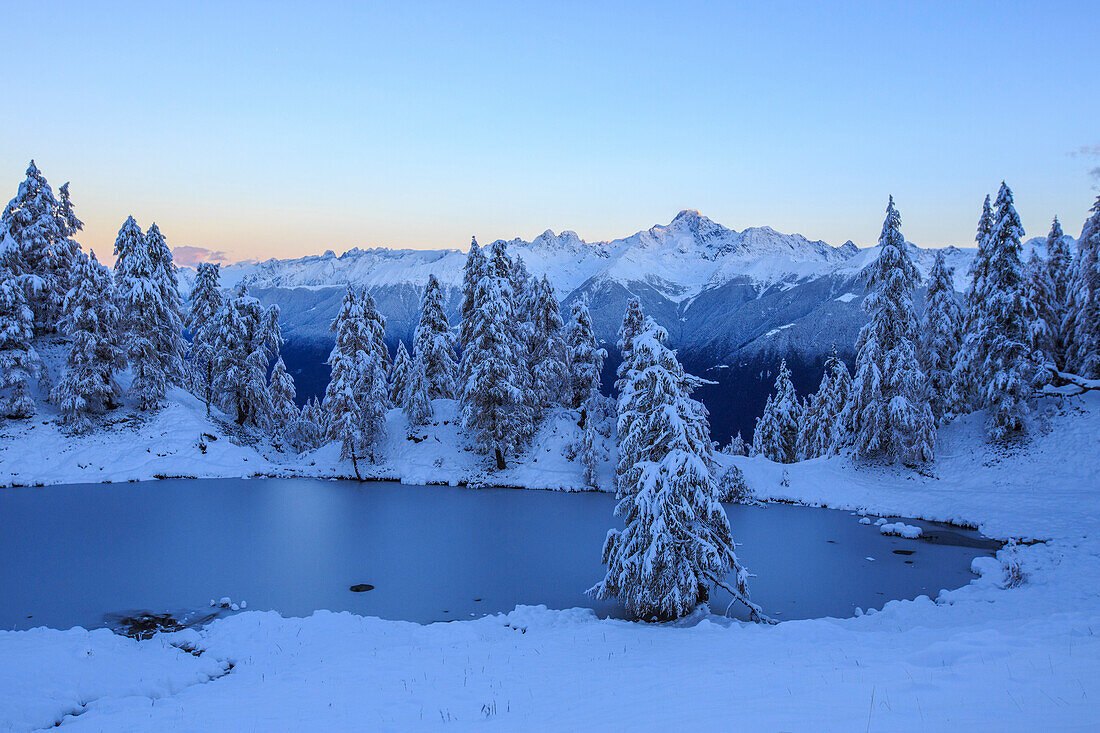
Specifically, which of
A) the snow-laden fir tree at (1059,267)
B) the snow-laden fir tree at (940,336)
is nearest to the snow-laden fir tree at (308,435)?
the snow-laden fir tree at (940,336)

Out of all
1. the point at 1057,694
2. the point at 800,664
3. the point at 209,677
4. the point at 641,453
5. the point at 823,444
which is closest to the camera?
the point at 1057,694

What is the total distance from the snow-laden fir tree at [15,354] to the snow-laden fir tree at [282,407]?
14.7m

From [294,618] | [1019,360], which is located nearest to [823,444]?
[1019,360]

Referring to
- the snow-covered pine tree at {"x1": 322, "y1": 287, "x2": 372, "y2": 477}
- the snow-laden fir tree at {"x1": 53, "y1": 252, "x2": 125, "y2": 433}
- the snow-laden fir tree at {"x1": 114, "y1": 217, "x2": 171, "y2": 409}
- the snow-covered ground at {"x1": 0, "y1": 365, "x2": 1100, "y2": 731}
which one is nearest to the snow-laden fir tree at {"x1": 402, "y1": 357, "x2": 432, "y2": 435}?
the snow-covered pine tree at {"x1": 322, "y1": 287, "x2": 372, "y2": 477}

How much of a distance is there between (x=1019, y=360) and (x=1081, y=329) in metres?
6.87

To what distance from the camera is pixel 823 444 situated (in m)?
48.8

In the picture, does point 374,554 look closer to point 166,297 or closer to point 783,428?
point 166,297

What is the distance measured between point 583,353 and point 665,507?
28.2 metres

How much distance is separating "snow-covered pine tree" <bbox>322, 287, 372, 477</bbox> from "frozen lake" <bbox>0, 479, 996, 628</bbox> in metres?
6.29

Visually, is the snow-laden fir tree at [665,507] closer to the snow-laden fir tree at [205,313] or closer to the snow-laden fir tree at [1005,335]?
the snow-laden fir tree at [1005,335]

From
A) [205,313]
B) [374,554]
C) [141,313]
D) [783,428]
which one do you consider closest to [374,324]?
[205,313]

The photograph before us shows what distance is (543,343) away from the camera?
4272 cm

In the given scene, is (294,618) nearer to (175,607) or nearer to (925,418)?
(175,607)

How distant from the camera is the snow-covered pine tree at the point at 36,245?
41125 millimetres
